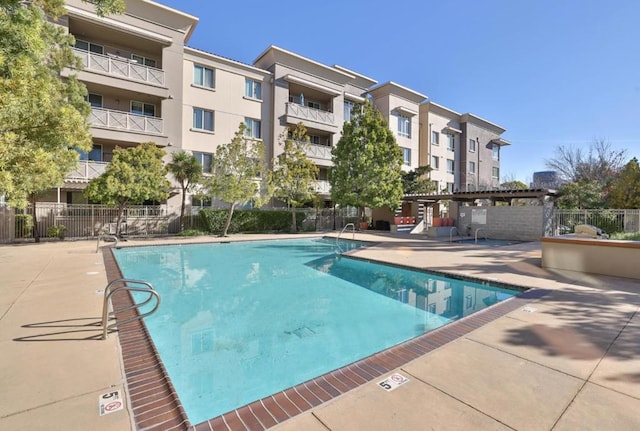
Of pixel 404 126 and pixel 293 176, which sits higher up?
pixel 404 126

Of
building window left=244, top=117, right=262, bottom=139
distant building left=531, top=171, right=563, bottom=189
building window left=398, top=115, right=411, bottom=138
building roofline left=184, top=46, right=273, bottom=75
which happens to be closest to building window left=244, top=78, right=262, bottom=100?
building roofline left=184, top=46, right=273, bottom=75

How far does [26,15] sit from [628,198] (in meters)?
27.2

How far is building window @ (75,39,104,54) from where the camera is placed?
18016 mm

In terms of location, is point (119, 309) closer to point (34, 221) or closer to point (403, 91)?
point (34, 221)

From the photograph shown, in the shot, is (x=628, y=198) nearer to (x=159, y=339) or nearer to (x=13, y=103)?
(x=159, y=339)

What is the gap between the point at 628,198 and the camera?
18.1 m

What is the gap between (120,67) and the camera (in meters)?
17.8

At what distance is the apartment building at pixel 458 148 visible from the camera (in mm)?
33781

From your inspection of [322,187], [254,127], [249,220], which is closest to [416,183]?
[322,187]

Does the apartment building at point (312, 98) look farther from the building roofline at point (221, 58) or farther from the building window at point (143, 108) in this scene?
the building window at point (143, 108)

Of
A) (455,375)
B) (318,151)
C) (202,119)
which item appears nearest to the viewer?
(455,375)

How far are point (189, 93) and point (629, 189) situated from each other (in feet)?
91.6

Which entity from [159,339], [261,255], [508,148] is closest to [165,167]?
[261,255]

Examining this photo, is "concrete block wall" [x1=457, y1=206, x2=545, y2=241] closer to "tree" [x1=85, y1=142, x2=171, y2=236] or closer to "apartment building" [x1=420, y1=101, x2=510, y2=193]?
"apartment building" [x1=420, y1=101, x2=510, y2=193]
